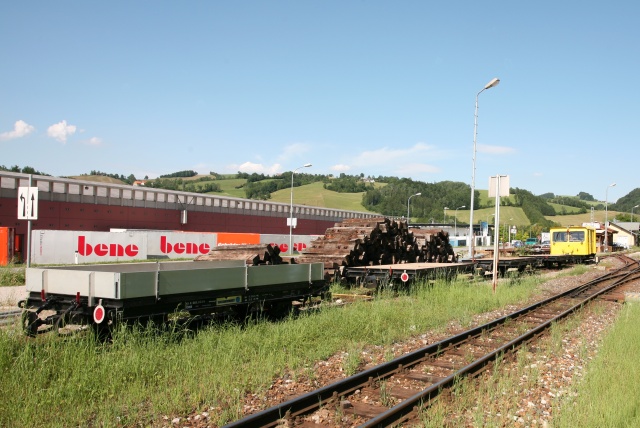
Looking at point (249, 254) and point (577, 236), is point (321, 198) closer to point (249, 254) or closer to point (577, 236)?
point (577, 236)

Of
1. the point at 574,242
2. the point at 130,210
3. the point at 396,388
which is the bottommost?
the point at 396,388

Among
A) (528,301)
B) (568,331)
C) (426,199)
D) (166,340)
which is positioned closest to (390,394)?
(166,340)

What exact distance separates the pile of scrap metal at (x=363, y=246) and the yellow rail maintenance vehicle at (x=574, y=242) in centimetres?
1605

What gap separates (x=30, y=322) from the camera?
311 inches

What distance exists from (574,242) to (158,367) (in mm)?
32743

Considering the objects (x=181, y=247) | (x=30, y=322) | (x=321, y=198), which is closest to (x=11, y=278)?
(x=30, y=322)

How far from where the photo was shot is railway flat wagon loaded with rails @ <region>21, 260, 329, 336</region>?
764 centimetres

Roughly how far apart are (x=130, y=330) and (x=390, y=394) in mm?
4114

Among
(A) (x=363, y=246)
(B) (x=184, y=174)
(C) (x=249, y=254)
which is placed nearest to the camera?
(C) (x=249, y=254)

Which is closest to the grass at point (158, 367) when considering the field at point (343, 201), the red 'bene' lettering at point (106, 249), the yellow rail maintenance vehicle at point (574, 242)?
the red 'bene' lettering at point (106, 249)

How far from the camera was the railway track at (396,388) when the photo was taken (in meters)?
5.29

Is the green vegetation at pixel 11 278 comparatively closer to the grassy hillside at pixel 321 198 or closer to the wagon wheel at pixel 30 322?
the wagon wheel at pixel 30 322

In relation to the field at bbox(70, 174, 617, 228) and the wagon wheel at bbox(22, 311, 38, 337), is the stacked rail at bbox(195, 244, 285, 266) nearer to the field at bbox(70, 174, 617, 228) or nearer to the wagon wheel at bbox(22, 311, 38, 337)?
the wagon wheel at bbox(22, 311, 38, 337)

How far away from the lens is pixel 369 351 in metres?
8.43
